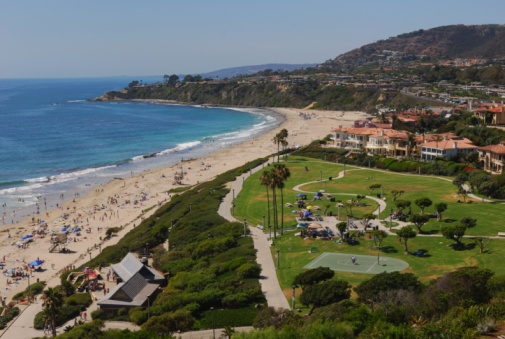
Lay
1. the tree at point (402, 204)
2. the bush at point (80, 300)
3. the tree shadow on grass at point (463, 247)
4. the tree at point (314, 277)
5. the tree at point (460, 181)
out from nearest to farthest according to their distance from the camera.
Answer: the tree at point (314, 277)
the bush at point (80, 300)
the tree shadow on grass at point (463, 247)
the tree at point (402, 204)
the tree at point (460, 181)

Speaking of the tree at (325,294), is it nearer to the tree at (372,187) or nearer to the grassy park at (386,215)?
the grassy park at (386,215)

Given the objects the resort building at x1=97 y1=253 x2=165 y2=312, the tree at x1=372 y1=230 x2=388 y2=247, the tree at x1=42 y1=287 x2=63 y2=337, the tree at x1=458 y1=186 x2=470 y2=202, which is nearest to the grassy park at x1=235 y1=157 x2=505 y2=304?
the tree at x1=458 y1=186 x2=470 y2=202

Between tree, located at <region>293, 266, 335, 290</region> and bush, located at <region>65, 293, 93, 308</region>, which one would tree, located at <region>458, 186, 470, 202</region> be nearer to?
tree, located at <region>293, 266, 335, 290</region>

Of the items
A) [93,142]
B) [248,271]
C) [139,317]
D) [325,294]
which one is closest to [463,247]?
[325,294]

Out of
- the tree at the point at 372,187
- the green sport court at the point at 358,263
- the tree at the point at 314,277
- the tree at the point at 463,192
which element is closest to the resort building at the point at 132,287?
the tree at the point at 314,277

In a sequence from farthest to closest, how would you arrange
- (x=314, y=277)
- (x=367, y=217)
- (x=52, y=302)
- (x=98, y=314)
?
1. (x=367, y=217)
2. (x=98, y=314)
3. (x=314, y=277)
4. (x=52, y=302)

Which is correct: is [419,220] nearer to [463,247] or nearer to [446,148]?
[463,247]
